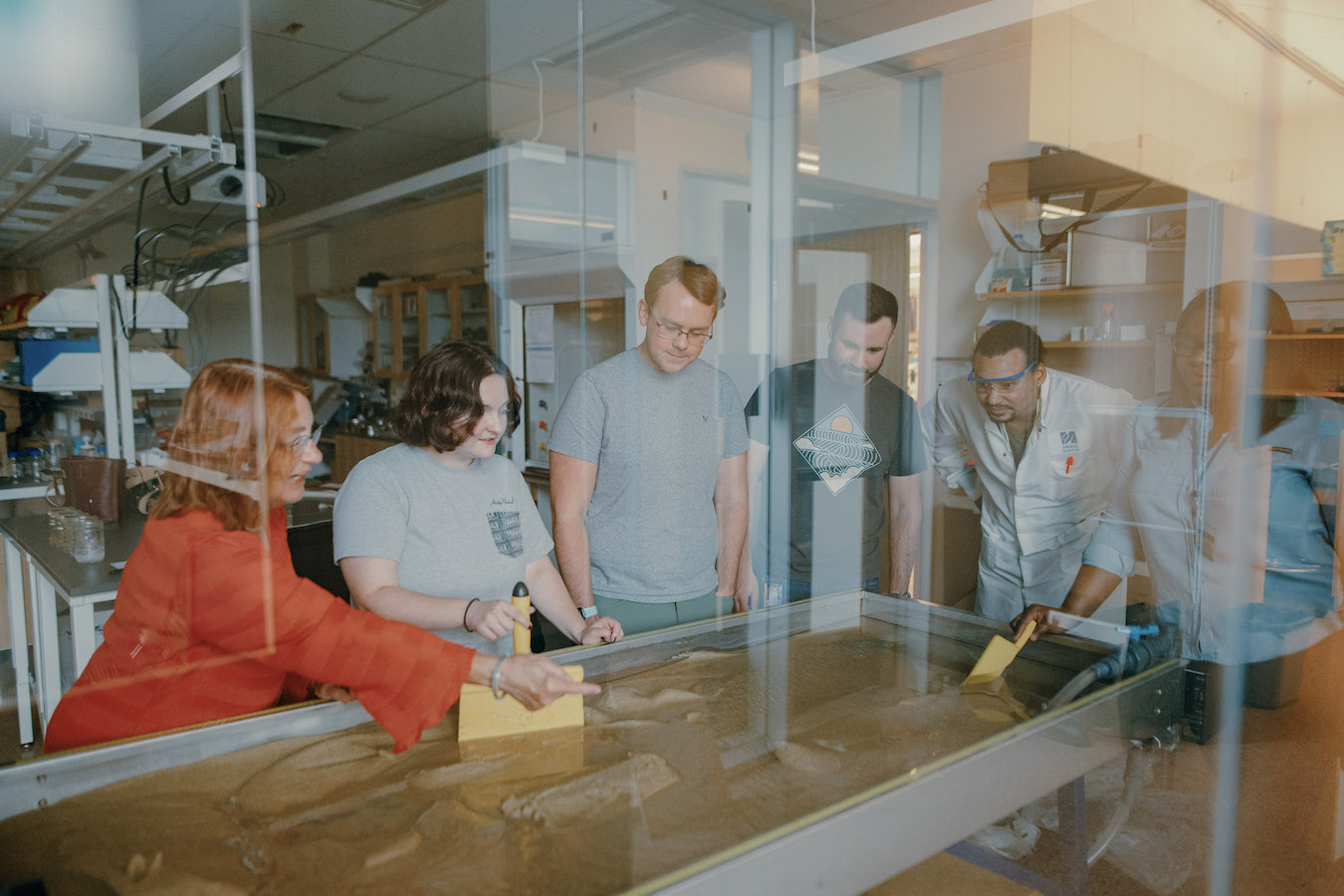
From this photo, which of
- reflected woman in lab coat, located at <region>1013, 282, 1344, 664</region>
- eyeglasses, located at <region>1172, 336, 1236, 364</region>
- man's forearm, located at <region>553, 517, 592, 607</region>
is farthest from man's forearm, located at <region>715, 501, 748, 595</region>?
eyeglasses, located at <region>1172, 336, 1236, 364</region>

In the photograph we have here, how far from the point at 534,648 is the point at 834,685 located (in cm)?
84

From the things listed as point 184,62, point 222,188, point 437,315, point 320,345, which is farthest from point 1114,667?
point 320,345

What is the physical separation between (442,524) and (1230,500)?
1.76 m

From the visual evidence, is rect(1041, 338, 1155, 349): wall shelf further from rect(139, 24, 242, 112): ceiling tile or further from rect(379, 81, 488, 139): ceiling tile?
rect(139, 24, 242, 112): ceiling tile

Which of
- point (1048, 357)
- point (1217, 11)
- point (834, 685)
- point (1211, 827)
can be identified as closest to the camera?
point (834, 685)

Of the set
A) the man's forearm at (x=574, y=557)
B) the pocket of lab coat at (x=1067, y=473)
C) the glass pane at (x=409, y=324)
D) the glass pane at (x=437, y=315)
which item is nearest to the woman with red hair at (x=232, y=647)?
the man's forearm at (x=574, y=557)

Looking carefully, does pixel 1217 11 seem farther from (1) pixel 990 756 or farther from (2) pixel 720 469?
(1) pixel 990 756

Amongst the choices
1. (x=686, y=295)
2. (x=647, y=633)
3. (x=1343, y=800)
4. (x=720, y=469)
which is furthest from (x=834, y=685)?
(x=1343, y=800)

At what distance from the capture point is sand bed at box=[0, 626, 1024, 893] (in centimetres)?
86

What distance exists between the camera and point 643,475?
2.01 m

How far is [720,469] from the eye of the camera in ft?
7.00

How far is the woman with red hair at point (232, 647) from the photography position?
1.13 meters

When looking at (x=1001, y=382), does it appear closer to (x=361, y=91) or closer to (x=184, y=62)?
(x=184, y=62)

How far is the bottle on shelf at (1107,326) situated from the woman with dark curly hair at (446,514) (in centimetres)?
202
